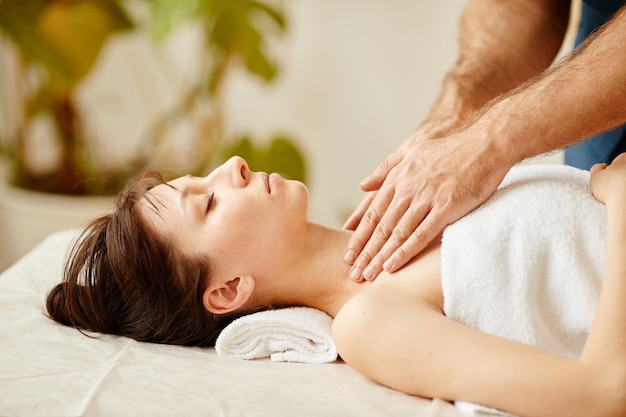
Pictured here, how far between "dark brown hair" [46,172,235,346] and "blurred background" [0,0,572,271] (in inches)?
55.9

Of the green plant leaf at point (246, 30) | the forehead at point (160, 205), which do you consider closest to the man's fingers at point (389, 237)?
the forehead at point (160, 205)

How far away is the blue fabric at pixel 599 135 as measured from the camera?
1.81 m

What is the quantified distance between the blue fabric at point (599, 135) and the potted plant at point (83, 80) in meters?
1.42

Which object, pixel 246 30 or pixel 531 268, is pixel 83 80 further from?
pixel 531 268

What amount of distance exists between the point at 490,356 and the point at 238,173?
0.63 meters

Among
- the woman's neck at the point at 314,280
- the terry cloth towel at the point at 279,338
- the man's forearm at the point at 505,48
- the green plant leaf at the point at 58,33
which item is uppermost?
the man's forearm at the point at 505,48

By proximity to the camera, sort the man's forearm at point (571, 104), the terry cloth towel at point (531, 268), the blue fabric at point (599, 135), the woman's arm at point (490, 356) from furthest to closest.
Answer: the blue fabric at point (599, 135) < the man's forearm at point (571, 104) < the terry cloth towel at point (531, 268) < the woman's arm at point (490, 356)

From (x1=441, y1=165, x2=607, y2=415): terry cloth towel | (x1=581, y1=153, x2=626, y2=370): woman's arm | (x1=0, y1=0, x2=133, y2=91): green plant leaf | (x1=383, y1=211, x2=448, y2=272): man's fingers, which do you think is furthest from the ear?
(x1=0, y1=0, x2=133, y2=91): green plant leaf

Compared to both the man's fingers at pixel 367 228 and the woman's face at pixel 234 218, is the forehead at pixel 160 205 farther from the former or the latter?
the man's fingers at pixel 367 228

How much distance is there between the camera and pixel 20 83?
10.9 ft

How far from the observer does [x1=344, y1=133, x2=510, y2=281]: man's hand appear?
1386mm

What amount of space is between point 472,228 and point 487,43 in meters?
0.86

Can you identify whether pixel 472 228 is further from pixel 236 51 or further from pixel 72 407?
pixel 236 51

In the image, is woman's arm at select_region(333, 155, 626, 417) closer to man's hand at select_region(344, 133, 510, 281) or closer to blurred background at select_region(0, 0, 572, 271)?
man's hand at select_region(344, 133, 510, 281)
